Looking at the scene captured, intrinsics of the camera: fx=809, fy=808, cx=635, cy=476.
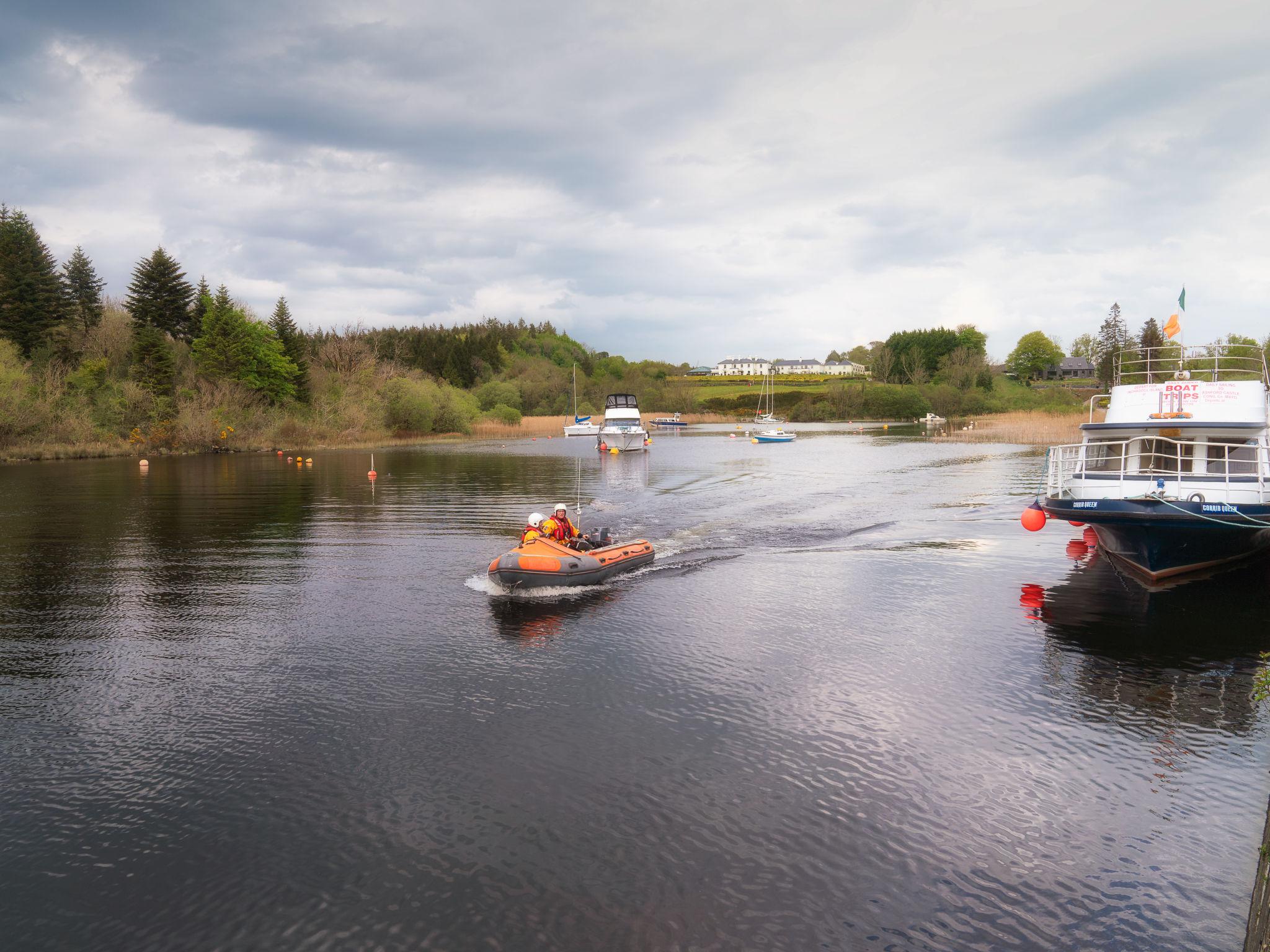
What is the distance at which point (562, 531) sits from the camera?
19.2m

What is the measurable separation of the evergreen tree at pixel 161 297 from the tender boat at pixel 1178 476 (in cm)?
7587

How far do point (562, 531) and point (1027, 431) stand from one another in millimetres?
64167

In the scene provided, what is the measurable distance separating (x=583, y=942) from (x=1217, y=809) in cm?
694

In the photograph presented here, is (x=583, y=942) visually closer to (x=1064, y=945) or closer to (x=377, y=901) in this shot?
(x=377, y=901)

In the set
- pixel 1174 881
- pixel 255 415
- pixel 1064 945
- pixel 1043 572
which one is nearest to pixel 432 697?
pixel 1064 945

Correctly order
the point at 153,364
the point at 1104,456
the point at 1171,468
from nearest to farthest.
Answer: the point at 1171,468, the point at 1104,456, the point at 153,364

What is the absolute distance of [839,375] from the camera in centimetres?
18038

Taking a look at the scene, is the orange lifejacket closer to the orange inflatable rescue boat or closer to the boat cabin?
the orange inflatable rescue boat

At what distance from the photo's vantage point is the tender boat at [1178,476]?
1717 centimetres

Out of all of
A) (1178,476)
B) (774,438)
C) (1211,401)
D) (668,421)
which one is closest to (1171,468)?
(1178,476)

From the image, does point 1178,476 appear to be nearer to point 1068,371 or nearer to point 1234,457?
point 1234,457

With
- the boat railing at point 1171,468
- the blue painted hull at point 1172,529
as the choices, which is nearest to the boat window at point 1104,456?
the boat railing at point 1171,468

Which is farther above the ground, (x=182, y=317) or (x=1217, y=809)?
(x=182, y=317)

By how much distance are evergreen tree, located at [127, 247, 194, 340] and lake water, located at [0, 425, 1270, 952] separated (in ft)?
194
